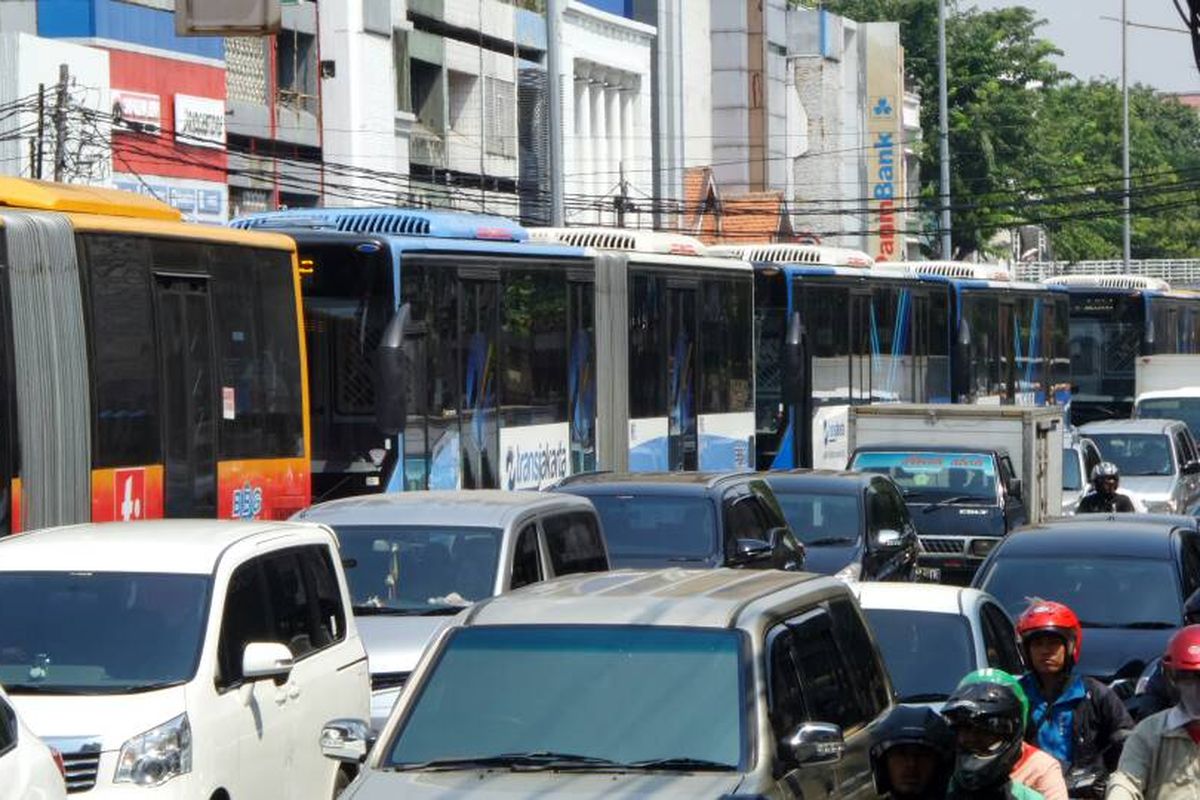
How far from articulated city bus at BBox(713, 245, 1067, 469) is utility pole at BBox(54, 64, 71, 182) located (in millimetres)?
9067

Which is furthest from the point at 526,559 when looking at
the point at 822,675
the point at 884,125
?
the point at 884,125

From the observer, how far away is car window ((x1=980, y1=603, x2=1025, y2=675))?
38.2 ft

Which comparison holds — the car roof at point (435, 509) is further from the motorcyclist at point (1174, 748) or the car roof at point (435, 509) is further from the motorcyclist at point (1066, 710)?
the motorcyclist at point (1174, 748)

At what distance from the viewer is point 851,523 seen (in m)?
19.5

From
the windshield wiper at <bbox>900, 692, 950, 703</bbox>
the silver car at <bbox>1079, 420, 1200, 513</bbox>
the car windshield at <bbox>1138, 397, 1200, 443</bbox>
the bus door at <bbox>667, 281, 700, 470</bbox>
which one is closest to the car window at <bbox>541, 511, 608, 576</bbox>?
the windshield wiper at <bbox>900, 692, 950, 703</bbox>

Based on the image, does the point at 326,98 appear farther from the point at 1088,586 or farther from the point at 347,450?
the point at 1088,586

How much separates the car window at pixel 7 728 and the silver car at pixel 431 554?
4.71m

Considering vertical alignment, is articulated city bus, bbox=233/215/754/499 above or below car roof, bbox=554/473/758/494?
above

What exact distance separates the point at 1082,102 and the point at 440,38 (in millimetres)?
82227

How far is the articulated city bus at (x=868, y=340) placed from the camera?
105ft

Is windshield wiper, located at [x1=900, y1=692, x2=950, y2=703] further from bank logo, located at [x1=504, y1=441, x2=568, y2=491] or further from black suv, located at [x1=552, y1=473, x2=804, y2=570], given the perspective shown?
bank logo, located at [x1=504, y1=441, x2=568, y2=491]

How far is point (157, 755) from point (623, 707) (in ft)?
7.92

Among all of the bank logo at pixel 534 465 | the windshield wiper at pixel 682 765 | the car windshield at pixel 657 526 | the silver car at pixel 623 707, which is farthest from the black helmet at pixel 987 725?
the bank logo at pixel 534 465

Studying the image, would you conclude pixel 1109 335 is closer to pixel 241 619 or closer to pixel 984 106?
pixel 241 619
